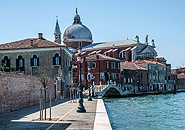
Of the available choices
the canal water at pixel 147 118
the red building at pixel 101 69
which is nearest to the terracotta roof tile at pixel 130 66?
the red building at pixel 101 69

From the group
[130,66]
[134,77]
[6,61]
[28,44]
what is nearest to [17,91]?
[6,61]

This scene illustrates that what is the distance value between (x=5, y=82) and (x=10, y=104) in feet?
4.48

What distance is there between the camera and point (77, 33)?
78125 mm

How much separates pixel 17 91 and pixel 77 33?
61.8 meters

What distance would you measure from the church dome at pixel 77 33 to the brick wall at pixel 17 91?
57.5 meters

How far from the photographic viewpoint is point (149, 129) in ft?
44.7

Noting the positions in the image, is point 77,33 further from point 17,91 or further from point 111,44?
point 17,91

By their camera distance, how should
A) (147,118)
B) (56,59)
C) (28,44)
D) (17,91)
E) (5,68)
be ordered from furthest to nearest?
(28,44) → (56,59) → (5,68) → (147,118) → (17,91)

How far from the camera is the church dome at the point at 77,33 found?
78188 millimetres

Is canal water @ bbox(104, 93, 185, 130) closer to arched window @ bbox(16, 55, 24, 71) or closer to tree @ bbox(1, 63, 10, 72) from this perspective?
arched window @ bbox(16, 55, 24, 71)

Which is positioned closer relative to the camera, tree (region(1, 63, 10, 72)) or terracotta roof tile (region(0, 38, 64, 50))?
tree (region(1, 63, 10, 72))

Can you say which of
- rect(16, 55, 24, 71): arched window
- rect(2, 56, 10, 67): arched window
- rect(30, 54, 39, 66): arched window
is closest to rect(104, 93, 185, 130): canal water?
rect(30, 54, 39, 66): arched window

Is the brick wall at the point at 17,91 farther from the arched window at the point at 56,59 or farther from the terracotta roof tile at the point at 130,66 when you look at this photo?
the terracotta roof tile at the point at 130,66

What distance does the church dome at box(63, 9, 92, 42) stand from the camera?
7819cm
